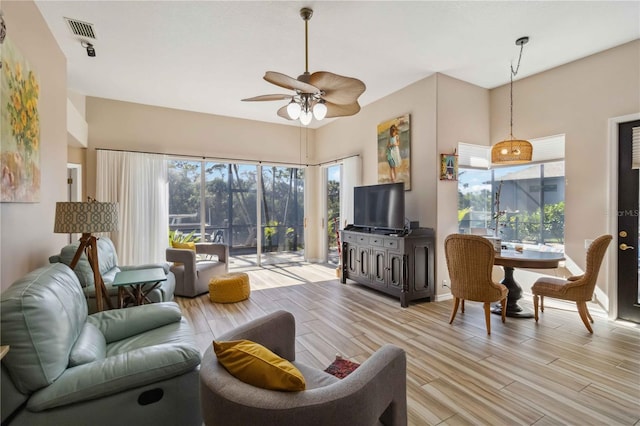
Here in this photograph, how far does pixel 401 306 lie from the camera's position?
13.1ft

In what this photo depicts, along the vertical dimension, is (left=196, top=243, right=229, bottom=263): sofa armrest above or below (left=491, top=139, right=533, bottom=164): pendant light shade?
below

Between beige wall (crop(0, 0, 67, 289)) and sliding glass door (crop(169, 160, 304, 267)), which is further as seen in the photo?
sliding glass door (crop(169, 160, 304, 267))

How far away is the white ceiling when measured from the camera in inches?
110

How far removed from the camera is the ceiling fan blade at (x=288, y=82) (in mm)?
2074

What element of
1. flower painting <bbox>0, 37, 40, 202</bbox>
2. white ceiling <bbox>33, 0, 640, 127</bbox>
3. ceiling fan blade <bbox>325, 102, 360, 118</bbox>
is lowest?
flower painting <bbox>0, 37, 40, 202</bbox>

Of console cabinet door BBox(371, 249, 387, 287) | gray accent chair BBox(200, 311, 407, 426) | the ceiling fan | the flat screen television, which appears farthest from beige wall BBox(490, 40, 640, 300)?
gray accent chair BBox(200, 311, 407, 426)

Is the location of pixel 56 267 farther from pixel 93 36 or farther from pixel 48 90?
pixel 93 36

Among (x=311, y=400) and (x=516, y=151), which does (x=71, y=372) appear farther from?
(x=516, y=151)

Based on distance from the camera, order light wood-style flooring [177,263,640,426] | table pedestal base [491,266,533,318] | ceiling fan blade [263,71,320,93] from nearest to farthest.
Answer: light wood-style flooring [177,263,640,426], ceiling fan blade [263,71,320,93], table pedestal base [491,266,533,318]

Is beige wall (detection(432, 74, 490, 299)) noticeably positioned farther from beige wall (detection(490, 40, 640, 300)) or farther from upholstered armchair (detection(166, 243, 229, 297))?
upholstered armchair (detection(166, 243, 229, 297))

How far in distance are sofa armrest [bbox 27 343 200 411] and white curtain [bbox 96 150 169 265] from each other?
4.11m

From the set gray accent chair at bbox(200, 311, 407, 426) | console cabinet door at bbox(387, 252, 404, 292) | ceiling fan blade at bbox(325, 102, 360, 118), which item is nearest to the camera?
gray accent chair at bbox(200, 311, 407, 426)

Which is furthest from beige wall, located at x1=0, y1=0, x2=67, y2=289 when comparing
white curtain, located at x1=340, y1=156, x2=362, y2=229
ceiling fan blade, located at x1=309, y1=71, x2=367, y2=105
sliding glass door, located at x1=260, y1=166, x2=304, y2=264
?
white curtain, located at x1=340, y1=156, x2=362, y2=229

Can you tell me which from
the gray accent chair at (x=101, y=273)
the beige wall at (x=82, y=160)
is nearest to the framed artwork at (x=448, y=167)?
the gray accent chair at (x=101, y=273)
